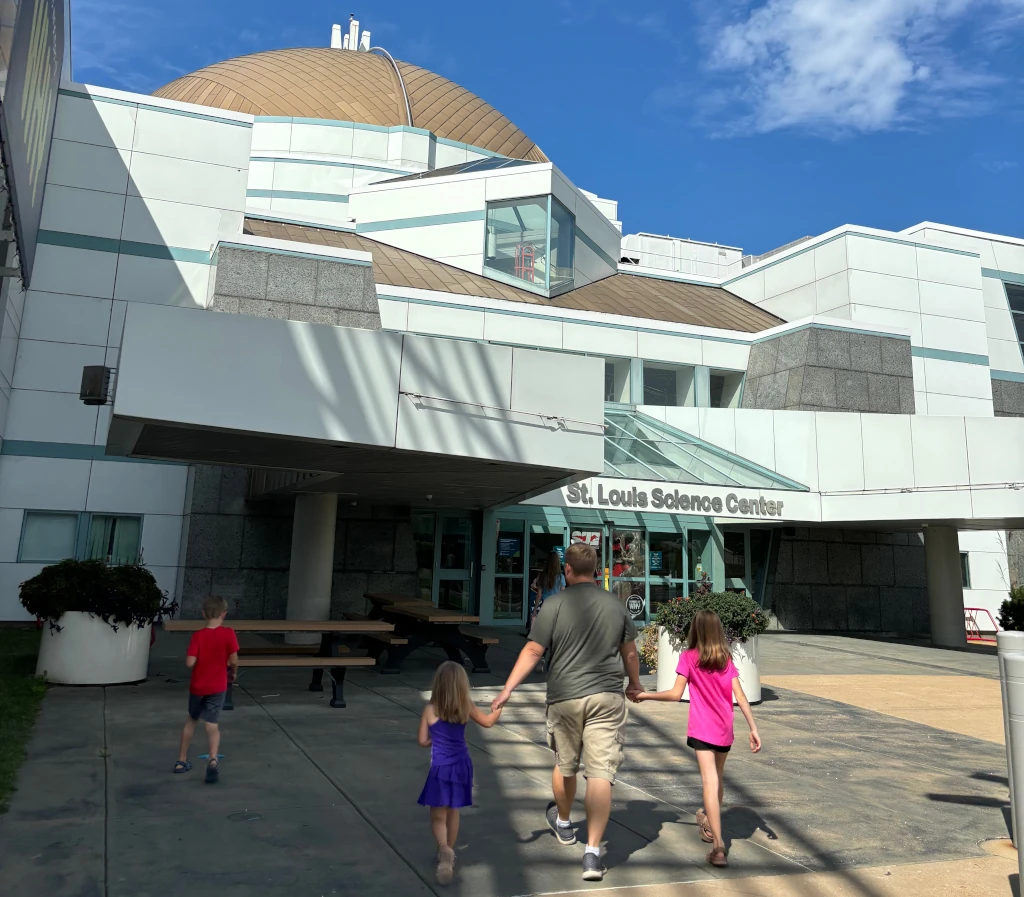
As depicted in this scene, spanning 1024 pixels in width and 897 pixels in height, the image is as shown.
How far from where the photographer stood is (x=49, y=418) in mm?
17609

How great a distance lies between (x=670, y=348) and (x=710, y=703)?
20045mm

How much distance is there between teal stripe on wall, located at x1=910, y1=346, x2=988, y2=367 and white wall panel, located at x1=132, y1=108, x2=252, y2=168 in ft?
68.3

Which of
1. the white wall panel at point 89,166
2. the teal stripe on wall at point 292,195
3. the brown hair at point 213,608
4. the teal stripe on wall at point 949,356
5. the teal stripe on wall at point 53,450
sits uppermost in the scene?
the teal stripe on wall at point 292,195

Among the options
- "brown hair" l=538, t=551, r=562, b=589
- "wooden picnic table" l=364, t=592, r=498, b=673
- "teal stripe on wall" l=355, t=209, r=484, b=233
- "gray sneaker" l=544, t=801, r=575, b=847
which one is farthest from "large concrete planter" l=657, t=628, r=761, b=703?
"teal stripe on wall" l=355, t=209, r=484, b=233

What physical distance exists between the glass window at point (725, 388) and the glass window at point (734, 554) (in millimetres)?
4657

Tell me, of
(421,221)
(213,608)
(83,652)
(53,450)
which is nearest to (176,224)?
(53,450)

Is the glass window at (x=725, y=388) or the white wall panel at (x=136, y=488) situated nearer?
the white wall panel at (x=136, y=488)

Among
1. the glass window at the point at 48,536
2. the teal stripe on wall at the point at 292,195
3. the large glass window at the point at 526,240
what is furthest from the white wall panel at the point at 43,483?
the teal stripe on wall at the point at 292,195

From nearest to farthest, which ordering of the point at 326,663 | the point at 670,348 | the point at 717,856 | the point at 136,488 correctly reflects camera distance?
the point at 717,856 → the point at 326,663 → the point at 136,488 → the point at 670,348

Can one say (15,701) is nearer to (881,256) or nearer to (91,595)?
(91,595)

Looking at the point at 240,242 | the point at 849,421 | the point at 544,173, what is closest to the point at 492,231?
the point at 544,173

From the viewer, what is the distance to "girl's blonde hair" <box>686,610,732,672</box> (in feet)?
17.3

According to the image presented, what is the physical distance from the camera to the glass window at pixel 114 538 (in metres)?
17.6

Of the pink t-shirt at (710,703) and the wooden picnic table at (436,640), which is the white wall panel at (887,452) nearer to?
the wooden picnic table at (436,640)
